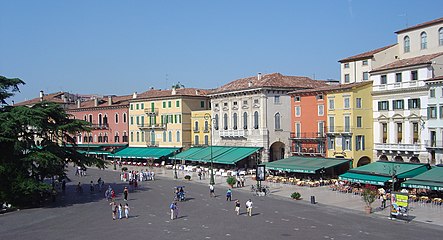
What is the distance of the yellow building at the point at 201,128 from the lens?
7444 cm

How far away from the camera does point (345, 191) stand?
45.6 metres

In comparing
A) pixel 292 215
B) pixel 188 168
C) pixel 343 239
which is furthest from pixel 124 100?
pixel 343 239

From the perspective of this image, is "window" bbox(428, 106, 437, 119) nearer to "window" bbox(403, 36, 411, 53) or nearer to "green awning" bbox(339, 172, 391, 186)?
"green awning" bbox(339, 172, 391, 186)

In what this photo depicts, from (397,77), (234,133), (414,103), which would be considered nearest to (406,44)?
(397,77)

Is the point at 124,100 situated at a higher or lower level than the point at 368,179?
higher

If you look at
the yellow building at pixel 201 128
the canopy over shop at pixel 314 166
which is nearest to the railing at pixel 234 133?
the yellow building at pixel 201 128

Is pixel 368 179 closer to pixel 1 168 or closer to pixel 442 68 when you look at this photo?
pixel 442 68

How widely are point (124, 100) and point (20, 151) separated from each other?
52.1 metres

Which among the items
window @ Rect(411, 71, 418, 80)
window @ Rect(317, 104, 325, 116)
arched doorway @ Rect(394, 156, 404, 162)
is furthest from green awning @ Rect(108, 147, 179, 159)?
window @ Rect(411, 71, 418, 80)

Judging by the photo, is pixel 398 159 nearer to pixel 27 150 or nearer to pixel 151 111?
pixel 27 150

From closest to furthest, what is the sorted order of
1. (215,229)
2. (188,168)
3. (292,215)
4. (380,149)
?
(215,229) < (292,215) < (380,149) < (188,168)

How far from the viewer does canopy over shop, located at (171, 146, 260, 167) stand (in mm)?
62500

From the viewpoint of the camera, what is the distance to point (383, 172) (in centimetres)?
4459

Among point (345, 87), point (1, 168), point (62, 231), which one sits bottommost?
point (62, 231)
